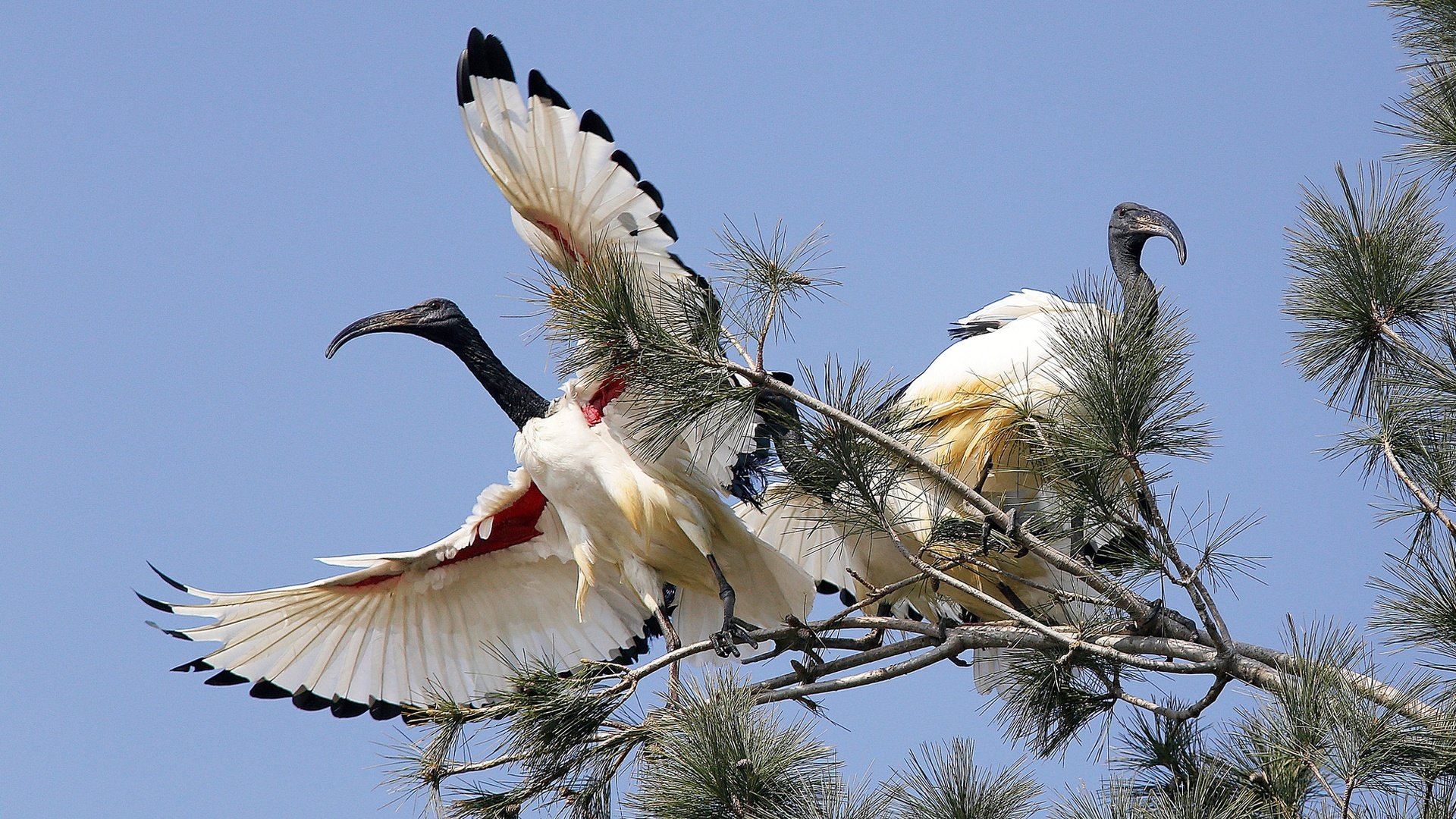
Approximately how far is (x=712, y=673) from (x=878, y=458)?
73 centimetres

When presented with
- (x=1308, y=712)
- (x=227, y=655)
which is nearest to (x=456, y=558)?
(x=227, y=655)

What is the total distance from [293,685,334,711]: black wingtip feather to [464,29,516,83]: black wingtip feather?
295 centimetres

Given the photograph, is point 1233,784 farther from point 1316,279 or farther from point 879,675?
point 1316,279

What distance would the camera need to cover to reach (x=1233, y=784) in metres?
3.83

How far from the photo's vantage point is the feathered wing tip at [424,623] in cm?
662

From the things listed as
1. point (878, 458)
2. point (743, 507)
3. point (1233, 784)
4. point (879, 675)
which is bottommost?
point (1233, 784)

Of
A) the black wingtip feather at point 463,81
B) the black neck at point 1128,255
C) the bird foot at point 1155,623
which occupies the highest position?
the black wingtip feather at point 463,81

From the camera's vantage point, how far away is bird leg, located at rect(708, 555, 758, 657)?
17.2 feet

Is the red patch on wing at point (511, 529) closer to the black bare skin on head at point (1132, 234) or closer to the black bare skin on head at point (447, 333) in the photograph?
the black bare skin on head at point (447, 333)

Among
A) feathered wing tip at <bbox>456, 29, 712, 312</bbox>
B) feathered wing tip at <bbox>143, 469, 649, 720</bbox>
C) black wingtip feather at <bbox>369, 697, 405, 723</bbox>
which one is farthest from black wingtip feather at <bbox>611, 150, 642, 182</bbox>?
black wingtip feather at <bbox>369, 697, 405, 723</bbox>

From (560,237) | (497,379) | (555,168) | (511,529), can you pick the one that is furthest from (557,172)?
(511,529)

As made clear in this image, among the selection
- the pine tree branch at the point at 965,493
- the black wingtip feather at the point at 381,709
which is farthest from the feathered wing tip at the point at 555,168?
the black wingtip feather at the point at 381,709

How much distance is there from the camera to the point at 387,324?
21.7 feet

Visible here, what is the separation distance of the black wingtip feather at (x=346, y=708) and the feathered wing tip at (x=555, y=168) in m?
2.48
